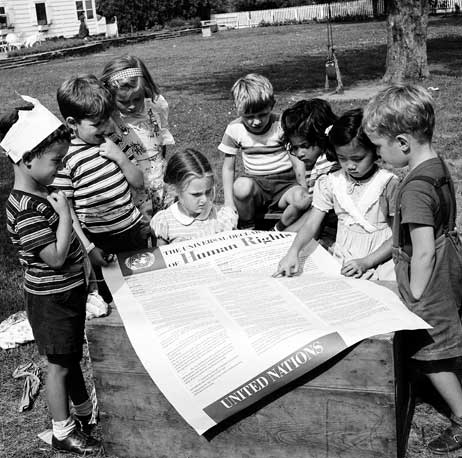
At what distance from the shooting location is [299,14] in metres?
42.3

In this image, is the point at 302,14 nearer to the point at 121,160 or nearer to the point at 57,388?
the point at 121,160

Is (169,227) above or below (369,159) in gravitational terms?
below

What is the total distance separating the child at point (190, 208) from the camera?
3.17 metres

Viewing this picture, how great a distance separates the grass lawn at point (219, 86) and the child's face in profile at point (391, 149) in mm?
1019

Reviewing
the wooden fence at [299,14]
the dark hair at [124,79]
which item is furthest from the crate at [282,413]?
the wooden fence at [299,14]

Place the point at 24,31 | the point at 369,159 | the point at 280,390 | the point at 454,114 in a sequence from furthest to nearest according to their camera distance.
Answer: the point at 24,31 < the point at 454,114 < the point at 369,159 < the point at 280,390

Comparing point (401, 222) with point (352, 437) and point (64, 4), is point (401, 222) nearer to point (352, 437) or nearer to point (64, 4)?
point (352, 437)

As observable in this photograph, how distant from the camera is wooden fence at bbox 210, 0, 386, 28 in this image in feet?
126

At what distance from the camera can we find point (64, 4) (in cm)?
4084

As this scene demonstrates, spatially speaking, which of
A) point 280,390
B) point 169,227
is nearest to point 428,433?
point 280,390

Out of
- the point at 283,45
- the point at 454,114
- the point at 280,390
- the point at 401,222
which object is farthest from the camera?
the point at 283,45

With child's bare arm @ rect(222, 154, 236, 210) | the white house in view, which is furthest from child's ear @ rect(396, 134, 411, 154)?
the white house

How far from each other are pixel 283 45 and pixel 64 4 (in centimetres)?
2152

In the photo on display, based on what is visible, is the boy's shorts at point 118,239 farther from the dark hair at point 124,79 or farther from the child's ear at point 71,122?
the dark hair at point 124,79
